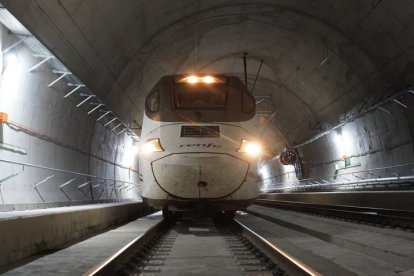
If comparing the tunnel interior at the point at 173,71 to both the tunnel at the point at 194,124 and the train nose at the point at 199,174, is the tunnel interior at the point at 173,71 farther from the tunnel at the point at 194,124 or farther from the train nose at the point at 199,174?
the train nose at the point at 199,174

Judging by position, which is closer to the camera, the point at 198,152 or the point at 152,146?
the point at 198,152

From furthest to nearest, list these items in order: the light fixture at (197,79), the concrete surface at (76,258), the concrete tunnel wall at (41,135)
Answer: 1. the light fixture at (197,79)
2. the concrete tunnel wall at (41,135)
3. the concrete surface at (76,258)

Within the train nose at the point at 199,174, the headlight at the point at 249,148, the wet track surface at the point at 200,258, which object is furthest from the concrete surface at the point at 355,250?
the headlight at the point at 249,148

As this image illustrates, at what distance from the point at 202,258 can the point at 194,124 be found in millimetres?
3605

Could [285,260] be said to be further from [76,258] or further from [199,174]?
[199,174]

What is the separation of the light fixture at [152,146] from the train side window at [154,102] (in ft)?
2.70

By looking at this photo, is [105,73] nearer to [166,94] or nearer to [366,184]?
[166,94]

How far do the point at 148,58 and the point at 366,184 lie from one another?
31.0ft

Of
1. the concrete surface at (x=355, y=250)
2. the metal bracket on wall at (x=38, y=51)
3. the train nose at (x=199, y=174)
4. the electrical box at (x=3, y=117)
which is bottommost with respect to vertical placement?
the concrete surface at (x=355, y=250)

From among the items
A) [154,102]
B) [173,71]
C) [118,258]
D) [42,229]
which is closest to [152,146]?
[154,102]

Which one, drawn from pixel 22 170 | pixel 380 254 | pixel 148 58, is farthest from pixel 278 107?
pixel 380 254

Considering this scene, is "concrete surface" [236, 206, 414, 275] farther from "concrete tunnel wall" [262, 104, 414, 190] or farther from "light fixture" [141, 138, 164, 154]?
"concrete tunnel wall" [262, 104, 414, 190]

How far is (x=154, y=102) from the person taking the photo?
373 inches

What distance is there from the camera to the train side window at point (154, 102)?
931 centimetres
